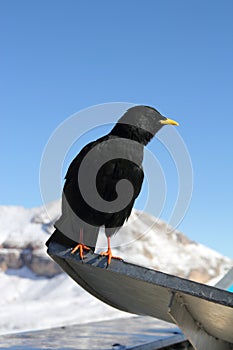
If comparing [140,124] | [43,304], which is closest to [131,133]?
[140,124]

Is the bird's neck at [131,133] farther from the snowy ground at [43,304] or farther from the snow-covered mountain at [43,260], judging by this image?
the snow-covered mountain at [43,260]

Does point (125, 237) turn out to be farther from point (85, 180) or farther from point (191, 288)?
point (191, 288)

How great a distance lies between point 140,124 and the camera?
3449mm

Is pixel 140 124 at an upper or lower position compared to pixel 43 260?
lower

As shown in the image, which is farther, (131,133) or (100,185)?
(131,133)

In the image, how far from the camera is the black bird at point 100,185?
123 inches

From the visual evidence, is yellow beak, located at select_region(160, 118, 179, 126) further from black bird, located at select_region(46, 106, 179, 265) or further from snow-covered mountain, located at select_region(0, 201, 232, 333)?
snow-covered mountain, located at select_region(0, 201, 232, 333)

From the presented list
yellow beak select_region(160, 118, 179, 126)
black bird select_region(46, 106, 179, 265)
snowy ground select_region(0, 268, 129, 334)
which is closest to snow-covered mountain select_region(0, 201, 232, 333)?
snowy ground select_region(0, 268, 129, 334)

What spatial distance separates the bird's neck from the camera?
3.38 m

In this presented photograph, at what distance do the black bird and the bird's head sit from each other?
0.24ft

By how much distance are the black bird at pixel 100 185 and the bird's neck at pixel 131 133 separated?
39 millimetres

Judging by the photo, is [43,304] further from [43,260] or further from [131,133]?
[131,133]

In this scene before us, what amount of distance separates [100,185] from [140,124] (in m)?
0.57

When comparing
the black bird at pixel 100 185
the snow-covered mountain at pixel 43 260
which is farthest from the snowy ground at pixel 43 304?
the black bird at pixel 100 185
